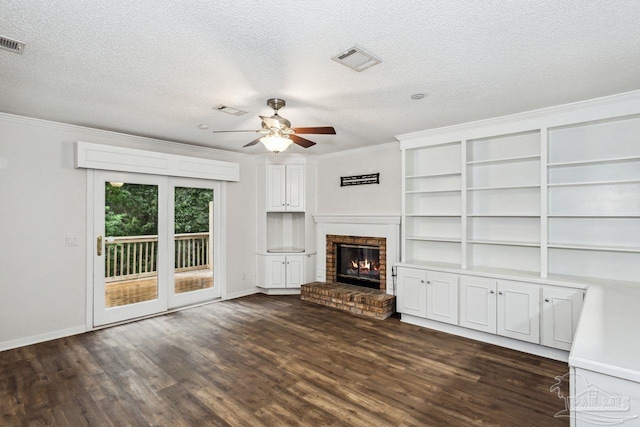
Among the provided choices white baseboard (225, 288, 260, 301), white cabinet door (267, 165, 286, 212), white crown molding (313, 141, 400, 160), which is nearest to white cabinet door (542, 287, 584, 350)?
white crown molding (313, 141, 400, 160)

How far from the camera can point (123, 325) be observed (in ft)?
14.7

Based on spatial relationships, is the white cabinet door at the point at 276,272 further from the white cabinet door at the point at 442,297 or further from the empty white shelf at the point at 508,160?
the empty white shelf at the point at 508,160

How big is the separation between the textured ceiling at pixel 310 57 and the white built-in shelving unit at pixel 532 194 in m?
0.51

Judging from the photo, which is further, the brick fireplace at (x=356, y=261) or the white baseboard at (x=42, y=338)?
the brick fireplace at (x=356, y=261)

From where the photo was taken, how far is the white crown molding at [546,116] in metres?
3.22

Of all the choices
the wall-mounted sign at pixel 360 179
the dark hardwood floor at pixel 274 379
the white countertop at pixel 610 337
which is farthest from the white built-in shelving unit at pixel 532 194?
the dark hardwood floor at pixel 274 379

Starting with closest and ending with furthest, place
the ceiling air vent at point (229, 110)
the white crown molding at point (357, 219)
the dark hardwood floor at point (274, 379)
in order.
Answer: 1. the dark hardwood floor at point (274, 379)
2. the ceiling air vent at point (229, 110)
3. the white crown molding at point (357, 219)

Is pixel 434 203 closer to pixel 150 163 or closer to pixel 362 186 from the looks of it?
pixel 362 186

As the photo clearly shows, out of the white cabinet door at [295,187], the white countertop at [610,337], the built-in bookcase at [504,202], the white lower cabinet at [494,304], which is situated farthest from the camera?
the white cabinet door at [295,187]

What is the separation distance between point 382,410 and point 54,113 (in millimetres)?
4462

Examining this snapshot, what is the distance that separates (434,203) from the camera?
16.0 ft

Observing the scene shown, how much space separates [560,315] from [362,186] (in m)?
3.25

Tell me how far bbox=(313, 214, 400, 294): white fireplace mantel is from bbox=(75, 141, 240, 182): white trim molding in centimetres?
179

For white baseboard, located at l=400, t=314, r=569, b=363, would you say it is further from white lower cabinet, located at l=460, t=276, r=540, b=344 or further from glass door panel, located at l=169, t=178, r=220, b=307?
glass door panel, located at l=169, t=178, r=220, b=307
